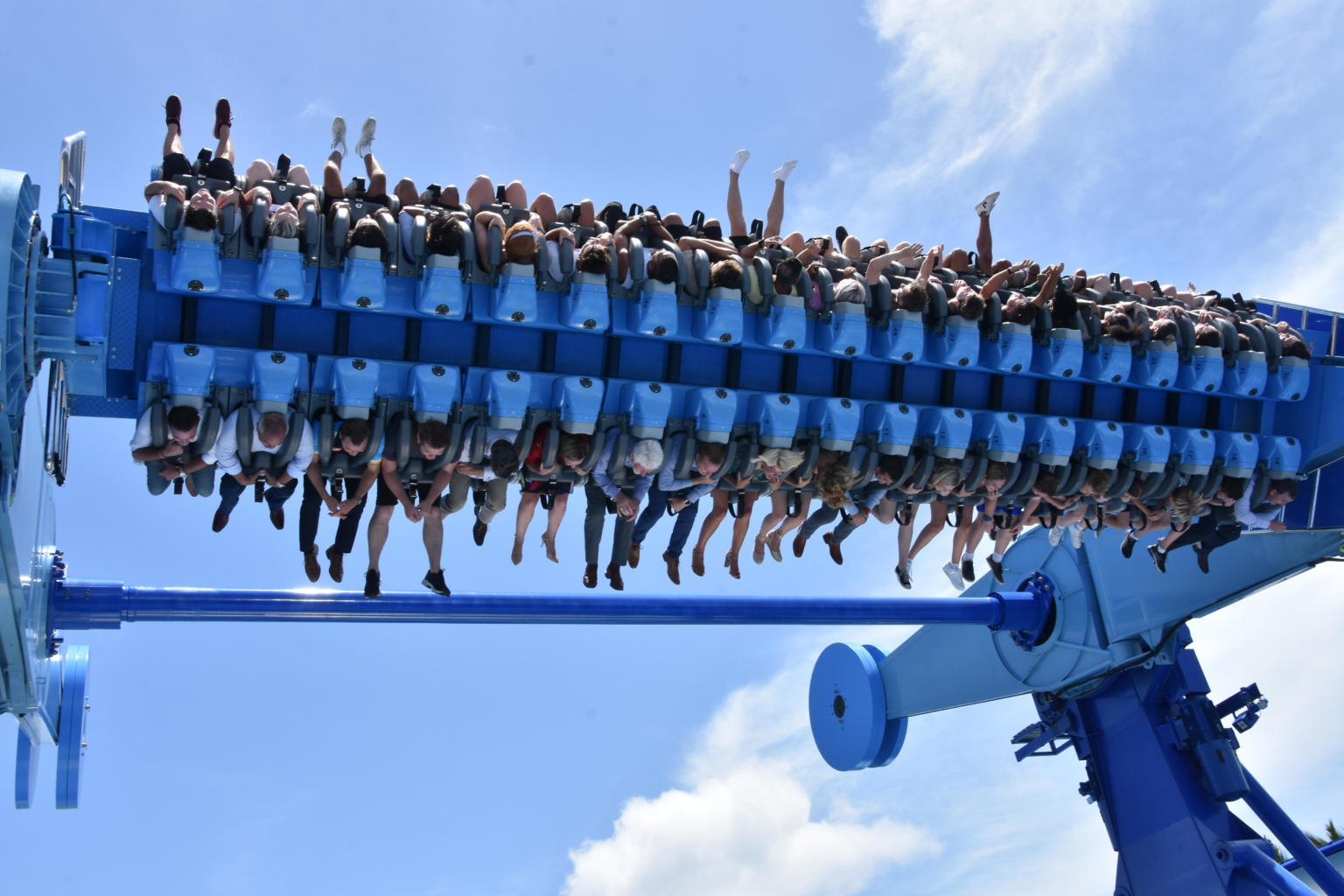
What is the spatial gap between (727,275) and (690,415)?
1134mm

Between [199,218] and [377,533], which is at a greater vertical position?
[199,218]

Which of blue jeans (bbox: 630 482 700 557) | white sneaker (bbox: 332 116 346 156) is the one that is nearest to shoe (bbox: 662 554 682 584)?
blue jeans (bbox: 630 482 700 557)

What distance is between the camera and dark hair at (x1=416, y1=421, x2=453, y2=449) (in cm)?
966

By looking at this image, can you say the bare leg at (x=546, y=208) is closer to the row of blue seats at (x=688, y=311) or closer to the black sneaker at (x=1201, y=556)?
the row of blue seats at (x=688, y=311)

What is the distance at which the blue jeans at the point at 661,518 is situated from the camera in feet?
35.9

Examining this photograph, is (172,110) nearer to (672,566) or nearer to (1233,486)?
(672,566)

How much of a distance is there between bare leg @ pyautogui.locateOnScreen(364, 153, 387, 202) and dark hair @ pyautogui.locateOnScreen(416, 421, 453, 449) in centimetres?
169

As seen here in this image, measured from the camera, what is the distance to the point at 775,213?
11289 millimetres

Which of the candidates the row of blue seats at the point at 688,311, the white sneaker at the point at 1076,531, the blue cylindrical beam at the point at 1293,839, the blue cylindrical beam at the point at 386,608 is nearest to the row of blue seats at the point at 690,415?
the row of blue seats at the point at 688,311

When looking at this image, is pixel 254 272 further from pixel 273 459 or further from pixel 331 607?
pixel 331 607

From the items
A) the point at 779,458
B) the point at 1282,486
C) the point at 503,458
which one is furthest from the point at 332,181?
the point at 1282,486

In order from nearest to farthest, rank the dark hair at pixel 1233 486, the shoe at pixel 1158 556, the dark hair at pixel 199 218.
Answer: the dark hair at pixel 199 218 < the dark hair at pixel 1233 486 < the shoe at pixel 1158 556

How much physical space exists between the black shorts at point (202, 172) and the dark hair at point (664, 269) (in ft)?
9.74

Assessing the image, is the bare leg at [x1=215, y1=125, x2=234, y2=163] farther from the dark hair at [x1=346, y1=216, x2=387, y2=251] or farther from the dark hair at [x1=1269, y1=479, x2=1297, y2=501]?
the dark hair at [x1=1269, y1=479, x2=1297, y2=501]
